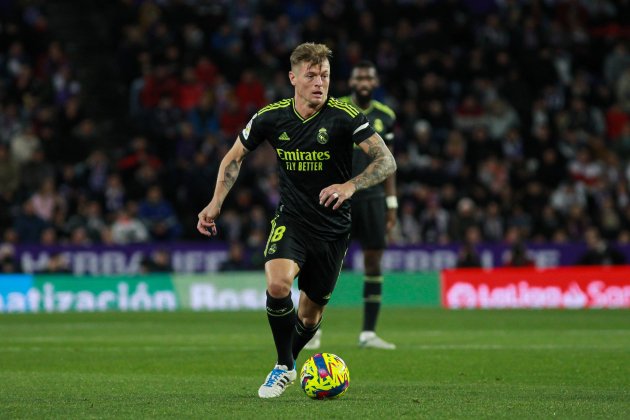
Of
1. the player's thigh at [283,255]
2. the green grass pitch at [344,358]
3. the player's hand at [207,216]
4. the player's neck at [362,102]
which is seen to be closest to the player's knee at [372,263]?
the green grass pitch at [344,358]

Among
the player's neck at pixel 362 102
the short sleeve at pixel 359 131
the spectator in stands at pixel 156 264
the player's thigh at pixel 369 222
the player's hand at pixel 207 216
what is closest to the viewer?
the player's hand at pixel 207 216

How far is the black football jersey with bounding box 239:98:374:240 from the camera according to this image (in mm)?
8828

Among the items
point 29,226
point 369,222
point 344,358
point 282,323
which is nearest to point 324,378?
point 282,323

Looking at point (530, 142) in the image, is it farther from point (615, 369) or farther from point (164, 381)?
point (164, 381)

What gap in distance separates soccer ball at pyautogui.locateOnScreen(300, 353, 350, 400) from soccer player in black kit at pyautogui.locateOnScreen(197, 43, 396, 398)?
0.85ft

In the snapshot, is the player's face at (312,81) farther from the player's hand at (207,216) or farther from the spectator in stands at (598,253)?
the spectator in stands at (598,253)

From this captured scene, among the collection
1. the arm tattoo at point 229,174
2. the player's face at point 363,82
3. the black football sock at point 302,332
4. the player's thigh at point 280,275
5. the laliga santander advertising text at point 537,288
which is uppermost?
the player's face at point 363,82

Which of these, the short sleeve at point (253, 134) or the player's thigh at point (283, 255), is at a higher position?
the short sleeve at point (253, 134)

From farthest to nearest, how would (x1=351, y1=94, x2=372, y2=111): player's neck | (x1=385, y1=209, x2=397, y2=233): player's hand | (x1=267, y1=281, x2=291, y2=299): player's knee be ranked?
(x1=385, y1=209, x2=397, y2=233): player's hand, (x1=351, y1=94, x2=372, y2=111): player's neck, (x1=267, y1=281, x2=291, y2=299): player's knee

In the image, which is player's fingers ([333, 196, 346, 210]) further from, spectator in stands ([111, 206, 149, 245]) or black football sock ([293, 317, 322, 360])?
spectator in stands ([111, 206, 149, 245])

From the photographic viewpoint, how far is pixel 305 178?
8.90m

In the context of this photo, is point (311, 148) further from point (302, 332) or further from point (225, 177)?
point (302, 332)

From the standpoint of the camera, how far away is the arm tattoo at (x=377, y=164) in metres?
8.64

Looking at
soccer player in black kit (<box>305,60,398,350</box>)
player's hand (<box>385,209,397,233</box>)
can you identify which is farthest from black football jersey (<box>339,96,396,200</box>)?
player's hand (<box>385,209,397,233</box>)
